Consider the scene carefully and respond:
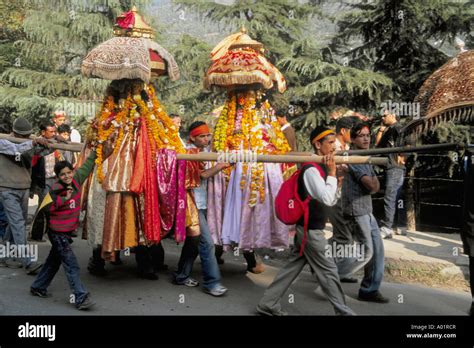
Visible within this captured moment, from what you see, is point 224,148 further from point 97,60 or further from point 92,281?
point 92,281

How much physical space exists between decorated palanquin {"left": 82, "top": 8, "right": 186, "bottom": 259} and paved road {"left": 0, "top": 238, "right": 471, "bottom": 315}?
0.59 meters

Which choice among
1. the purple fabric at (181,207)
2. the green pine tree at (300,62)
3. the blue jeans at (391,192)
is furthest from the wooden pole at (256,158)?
the blue jeans at (391,192)

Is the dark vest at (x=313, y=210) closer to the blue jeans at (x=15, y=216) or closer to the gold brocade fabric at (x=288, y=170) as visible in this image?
the gold brocade fabric at (x=288, y=170)

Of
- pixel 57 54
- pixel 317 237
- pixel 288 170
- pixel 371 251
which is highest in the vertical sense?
pixel 57 54

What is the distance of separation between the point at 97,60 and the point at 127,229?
186cm

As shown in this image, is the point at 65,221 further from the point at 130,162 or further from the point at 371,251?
the point at 371,251

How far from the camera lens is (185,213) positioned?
18.9 feet

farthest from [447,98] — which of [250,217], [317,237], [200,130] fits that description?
[200,130]

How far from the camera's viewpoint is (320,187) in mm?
4578

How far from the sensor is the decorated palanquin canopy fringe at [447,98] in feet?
15.7

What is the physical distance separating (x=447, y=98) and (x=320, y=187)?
4.96ft

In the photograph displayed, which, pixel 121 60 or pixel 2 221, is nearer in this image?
pixel 121 60

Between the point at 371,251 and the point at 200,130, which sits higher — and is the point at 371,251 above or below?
below
